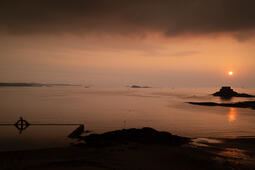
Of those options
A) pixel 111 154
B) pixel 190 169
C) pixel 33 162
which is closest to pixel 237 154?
pixel 190 169

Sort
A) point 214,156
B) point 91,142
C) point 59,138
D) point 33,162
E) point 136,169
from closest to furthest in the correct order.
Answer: point 136,169 < point 33,162 < point 214,156 < point 91,142 < point 59,138

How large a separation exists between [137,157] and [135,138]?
19.6 ft

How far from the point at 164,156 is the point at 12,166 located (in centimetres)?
1176

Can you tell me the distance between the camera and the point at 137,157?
16.8m

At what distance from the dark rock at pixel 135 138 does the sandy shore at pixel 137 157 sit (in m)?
1.02

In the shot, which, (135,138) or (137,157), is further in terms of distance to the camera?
(135,138)

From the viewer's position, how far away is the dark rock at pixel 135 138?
21812 mm

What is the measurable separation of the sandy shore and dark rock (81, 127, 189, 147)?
3.34 ft

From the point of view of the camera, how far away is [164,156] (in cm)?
1734

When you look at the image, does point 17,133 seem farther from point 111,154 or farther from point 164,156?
point 164,156

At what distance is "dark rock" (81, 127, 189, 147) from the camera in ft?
71.6

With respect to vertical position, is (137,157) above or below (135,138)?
below

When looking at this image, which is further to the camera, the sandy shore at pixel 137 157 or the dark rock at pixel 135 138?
the dark rock at pixel 135 138

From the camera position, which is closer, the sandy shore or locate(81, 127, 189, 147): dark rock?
the sandy shore
